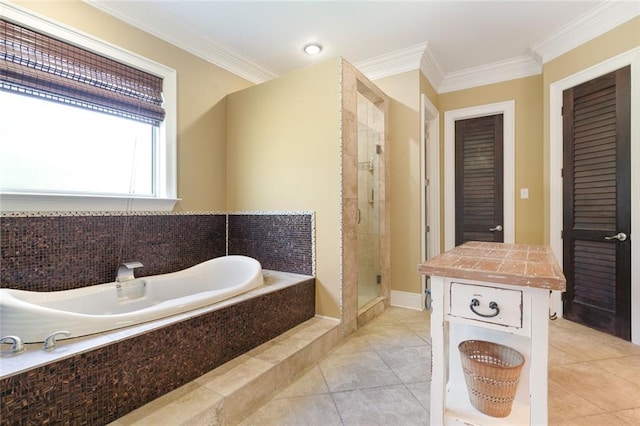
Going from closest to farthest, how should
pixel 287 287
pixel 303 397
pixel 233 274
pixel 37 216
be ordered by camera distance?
pixel 303 397
pixel 37 216
pixel 287 287
pixel 233 274

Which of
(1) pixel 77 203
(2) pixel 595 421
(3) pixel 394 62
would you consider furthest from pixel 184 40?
(2) pixel 595 421

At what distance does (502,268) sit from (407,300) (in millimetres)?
2124

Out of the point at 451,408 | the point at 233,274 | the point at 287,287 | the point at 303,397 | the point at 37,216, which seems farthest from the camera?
the point at 233,274

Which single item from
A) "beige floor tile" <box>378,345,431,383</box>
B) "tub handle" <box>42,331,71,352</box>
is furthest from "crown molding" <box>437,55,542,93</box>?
"tub handle" <box>42,331,71,352</box>

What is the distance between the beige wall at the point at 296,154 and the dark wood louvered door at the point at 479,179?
1.93m

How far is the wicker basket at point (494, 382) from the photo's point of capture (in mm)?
1109

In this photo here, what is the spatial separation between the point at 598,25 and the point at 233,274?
3.64 m

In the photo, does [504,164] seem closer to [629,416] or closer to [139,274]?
[629,416]

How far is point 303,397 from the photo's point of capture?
1.60 m

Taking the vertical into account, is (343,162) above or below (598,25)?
below

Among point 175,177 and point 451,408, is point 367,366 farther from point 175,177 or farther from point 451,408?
point 175,177

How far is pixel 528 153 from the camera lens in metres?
3.17

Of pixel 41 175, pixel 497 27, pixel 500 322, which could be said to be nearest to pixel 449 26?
pixel 497 27

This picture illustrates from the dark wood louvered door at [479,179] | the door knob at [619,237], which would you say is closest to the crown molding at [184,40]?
the dark wood louvered door at [479,179]
